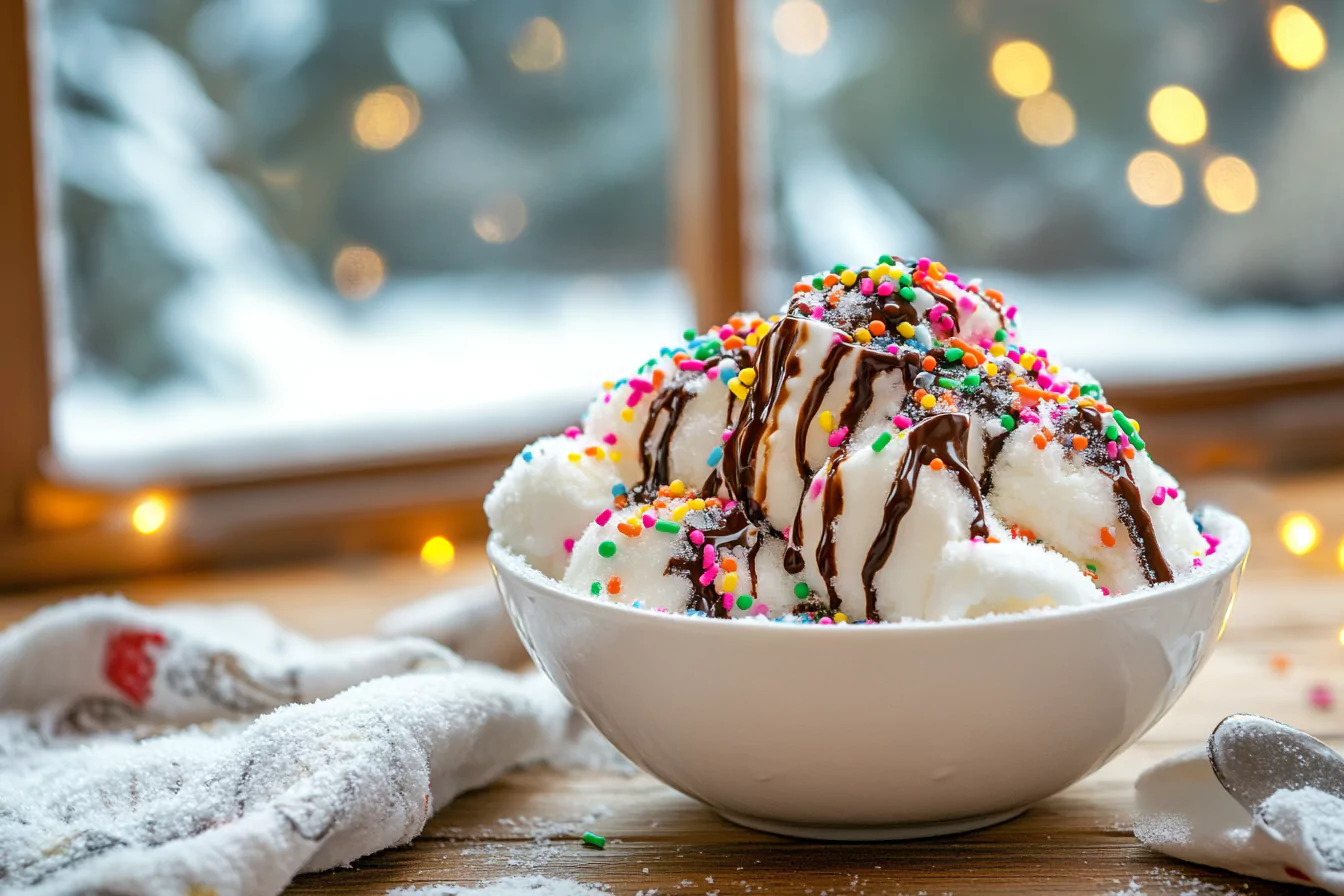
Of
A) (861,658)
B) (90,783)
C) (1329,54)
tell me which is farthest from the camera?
(1329,54)

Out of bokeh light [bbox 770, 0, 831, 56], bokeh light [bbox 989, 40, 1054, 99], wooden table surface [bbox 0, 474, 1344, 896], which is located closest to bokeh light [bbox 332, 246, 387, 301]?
bokeh light [bbox 770, 0, 831, 56]

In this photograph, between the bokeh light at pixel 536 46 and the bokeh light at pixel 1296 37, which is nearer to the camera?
the bokeh light at pixel 536 46

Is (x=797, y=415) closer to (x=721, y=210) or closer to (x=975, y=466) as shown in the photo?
(x=975, y=466)

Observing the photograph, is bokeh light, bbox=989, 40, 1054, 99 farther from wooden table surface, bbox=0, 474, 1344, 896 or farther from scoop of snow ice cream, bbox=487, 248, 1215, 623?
scoop of snow ice cream, bbox=487, 248, 1215, 623

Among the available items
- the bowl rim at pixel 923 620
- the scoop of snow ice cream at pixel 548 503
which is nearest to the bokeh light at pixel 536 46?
the scoop of snow ice cream at pixel 548 503

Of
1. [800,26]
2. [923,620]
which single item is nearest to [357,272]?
[800,26]

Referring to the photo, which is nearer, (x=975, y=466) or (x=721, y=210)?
(x=975, y=466)

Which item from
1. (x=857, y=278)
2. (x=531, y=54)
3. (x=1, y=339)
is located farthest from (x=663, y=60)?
(x=857, y=278)

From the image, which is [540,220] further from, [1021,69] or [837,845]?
[837,845]

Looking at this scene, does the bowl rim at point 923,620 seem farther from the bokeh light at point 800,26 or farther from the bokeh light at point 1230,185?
the bokeh light at point 1230,185
